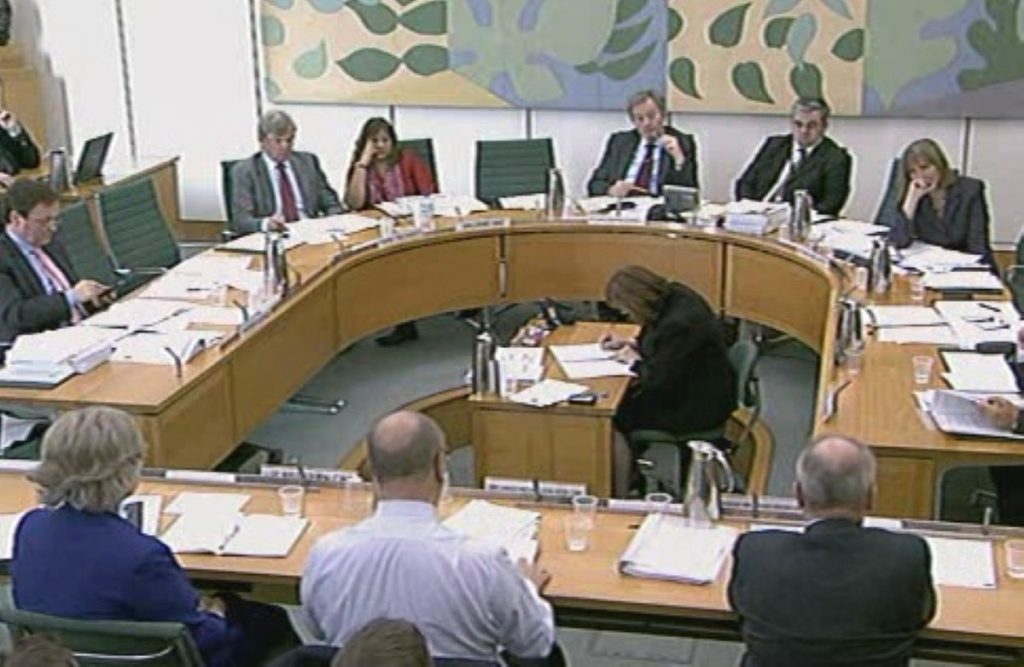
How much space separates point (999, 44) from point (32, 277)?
17.9 feet

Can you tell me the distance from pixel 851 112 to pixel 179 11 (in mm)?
4323

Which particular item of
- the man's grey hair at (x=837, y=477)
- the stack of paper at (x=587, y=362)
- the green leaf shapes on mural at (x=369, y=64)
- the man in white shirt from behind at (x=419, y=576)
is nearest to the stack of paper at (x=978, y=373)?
the stack of paper at (x=587, y=362)

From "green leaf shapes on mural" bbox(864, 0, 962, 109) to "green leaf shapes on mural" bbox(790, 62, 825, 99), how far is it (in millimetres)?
275

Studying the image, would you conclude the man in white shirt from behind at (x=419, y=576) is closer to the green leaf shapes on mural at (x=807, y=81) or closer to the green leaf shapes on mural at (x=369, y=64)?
the green leaf shapes on mural at (x=807, y=81)

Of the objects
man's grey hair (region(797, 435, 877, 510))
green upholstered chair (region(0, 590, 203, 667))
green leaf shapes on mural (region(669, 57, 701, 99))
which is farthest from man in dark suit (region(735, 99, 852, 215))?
green upholstered chair (region(0, 590, 203, 667))

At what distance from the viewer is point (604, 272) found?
6945 millimetres

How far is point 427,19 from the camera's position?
346 inches

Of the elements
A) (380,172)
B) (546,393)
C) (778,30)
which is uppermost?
(778,30)

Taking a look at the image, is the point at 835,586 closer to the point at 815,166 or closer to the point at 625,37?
the point at 815,166

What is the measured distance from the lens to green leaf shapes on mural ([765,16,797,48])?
8344 millimetres

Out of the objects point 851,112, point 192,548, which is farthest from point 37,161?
point 192,548

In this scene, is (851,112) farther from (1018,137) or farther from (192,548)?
(192,548)

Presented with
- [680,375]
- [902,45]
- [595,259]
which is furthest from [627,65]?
[680,375]

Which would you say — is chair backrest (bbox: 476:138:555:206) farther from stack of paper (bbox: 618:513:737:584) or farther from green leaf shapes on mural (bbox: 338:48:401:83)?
stack of paper (bbox: 618:513:737:584)
